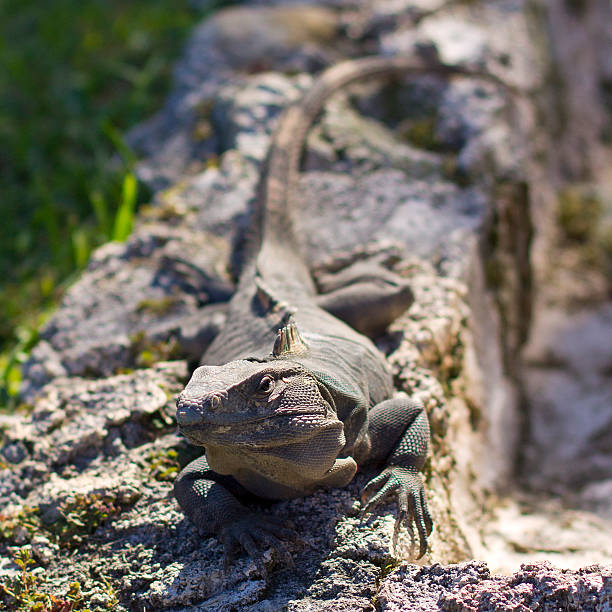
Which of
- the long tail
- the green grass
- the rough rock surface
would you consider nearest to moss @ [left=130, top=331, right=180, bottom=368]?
the rough rock surface

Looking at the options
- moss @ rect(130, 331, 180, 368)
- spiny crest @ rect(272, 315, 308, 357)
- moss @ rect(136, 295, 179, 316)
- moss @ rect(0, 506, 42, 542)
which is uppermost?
spiny crest @ rect(272, 315, 308, 357)

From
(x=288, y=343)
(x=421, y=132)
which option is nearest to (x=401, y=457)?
(x=288, y=343)

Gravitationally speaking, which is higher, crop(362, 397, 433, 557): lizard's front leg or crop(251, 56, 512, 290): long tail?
crop(251, 56, 512, 290): long tail

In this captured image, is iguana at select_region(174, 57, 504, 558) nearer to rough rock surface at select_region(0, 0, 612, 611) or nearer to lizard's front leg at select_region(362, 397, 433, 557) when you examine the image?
lizard's front leg at select_region(362, 397, 433, 557)

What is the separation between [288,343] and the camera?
330 centimetres

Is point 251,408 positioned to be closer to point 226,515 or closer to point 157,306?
point 226,515

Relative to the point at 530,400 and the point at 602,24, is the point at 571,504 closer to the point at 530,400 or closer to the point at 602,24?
the point at 530,400

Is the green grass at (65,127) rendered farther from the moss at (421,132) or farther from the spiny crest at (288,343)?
the spiny crest at (288,343)

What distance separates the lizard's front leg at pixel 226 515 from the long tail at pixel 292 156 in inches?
52.9

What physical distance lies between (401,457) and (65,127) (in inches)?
209

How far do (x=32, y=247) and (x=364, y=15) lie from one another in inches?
158

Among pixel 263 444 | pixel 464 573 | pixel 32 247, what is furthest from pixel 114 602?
pixel 32 247

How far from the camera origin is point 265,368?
288cm

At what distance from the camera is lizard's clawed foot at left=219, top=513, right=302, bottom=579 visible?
3.07m
